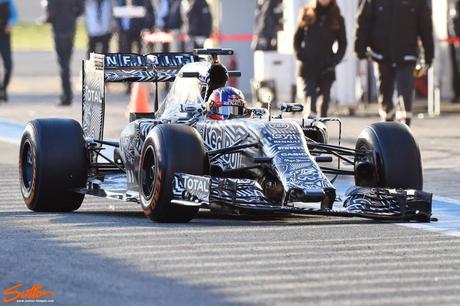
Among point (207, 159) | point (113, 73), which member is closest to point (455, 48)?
point (113, 73)

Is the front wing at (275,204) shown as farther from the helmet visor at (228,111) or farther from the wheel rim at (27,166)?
the wheel rim at (27,166)

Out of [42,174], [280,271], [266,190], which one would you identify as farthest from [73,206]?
[280,271]

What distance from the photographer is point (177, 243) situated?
36.4ft

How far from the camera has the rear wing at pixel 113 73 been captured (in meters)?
14.5

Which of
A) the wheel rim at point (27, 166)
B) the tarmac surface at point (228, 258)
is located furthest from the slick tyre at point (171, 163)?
the wheel rim at point (27, 166)

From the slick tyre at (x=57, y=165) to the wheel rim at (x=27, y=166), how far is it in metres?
0.29

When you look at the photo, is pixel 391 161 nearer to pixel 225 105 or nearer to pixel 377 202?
pixel 377 202

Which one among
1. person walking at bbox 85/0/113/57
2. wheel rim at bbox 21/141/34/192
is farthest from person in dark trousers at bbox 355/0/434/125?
person walking at bbox 85/0/113/57

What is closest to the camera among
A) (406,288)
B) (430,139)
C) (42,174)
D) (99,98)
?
(406,288)

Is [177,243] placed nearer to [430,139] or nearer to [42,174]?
[42,174]

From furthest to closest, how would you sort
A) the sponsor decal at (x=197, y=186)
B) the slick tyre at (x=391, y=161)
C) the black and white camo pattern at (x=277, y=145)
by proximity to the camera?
the slick tyre at (x=391, y=161) → the black and white camo pattern at (x=277, y=145) → the sponsor decal at (x=197, y=186)

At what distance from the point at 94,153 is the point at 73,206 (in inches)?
47.1

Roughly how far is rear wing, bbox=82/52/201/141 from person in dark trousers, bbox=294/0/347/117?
6104 millimetres

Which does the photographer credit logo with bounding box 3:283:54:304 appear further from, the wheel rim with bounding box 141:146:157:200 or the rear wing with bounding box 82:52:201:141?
the rear wing with bounding box 82:52:201:141
